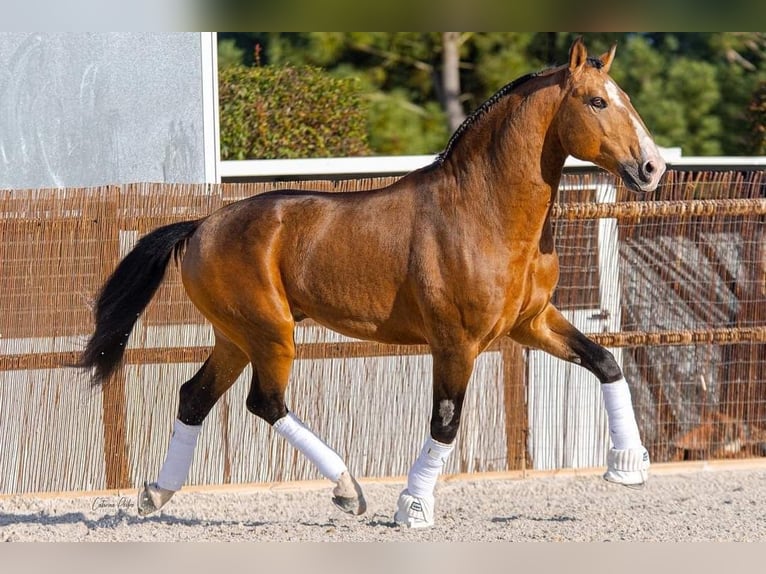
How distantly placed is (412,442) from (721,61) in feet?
47.8

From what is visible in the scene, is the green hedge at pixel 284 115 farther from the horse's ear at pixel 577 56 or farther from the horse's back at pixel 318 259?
the horse's ear at pixel 577 56

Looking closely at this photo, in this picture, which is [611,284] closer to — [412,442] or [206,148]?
[412,442]

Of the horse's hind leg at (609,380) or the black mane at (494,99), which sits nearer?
the black mane at (494,99)

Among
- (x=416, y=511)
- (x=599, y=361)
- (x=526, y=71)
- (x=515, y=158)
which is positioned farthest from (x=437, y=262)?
(x=526, y=71)

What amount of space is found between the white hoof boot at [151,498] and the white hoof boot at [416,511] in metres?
1.23

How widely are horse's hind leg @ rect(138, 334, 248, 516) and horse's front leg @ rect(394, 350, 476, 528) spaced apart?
1.06 meters

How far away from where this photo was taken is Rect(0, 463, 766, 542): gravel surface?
495cm

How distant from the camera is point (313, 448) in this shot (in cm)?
460

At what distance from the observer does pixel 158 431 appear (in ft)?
19.7

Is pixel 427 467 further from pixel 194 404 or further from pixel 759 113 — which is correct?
pixel 759 113

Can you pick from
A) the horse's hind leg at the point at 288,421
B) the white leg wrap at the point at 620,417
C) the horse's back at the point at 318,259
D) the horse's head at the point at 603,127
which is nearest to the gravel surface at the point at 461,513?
the horse's hind leg at the point at 288,421

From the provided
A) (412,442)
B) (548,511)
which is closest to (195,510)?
(412,442)

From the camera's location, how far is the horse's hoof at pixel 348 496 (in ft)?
15.0

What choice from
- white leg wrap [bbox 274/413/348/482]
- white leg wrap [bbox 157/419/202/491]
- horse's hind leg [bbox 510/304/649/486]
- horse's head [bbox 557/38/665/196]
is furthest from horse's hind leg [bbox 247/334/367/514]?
horse's head [bbox 557/38/665/196]
